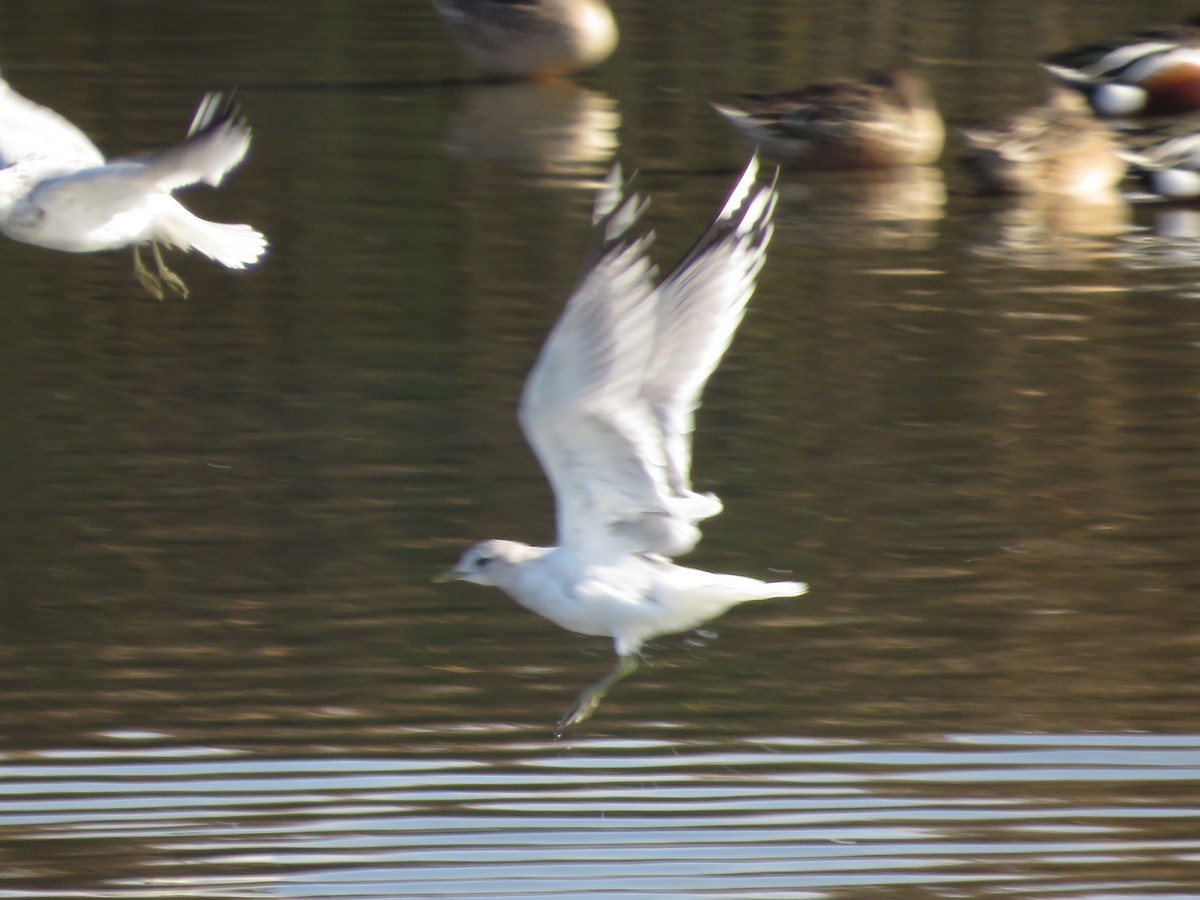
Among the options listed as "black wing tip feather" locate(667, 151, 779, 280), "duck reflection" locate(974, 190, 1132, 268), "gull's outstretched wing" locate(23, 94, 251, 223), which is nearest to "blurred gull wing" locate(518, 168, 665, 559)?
"black wing tip feather" locate(667, 151, 779, 280)

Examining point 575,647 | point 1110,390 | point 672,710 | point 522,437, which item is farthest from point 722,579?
point 1110,390

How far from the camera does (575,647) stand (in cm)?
Result: 714

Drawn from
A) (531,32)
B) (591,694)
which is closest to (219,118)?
(591,694)

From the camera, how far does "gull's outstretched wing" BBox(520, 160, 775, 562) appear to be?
5.35 meters

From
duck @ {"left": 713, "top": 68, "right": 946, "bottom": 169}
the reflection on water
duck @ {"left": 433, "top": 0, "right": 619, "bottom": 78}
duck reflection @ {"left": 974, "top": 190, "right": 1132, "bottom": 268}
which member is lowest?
the reflection on water

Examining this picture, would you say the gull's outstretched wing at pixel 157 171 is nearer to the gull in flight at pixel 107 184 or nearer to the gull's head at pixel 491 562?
the gull in flight at pixel 107 184

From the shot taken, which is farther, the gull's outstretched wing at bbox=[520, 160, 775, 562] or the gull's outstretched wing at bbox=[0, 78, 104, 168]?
the gull's outstretched wing at bbox=[0, 78, 104, 168]

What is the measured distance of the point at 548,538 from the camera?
785 centimetres

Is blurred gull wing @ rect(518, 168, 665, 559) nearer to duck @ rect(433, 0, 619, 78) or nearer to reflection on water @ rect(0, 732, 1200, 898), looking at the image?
reflection on water @ rect(0, 732, 1200, 898)

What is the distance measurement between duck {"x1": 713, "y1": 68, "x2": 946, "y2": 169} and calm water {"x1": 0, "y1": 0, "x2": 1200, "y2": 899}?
218 millimetres

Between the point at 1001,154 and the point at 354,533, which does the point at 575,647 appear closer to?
the point at 354,533

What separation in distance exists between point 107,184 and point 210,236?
688 mm

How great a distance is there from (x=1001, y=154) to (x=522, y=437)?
4388mm

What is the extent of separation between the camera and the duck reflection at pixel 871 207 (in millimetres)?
11375
